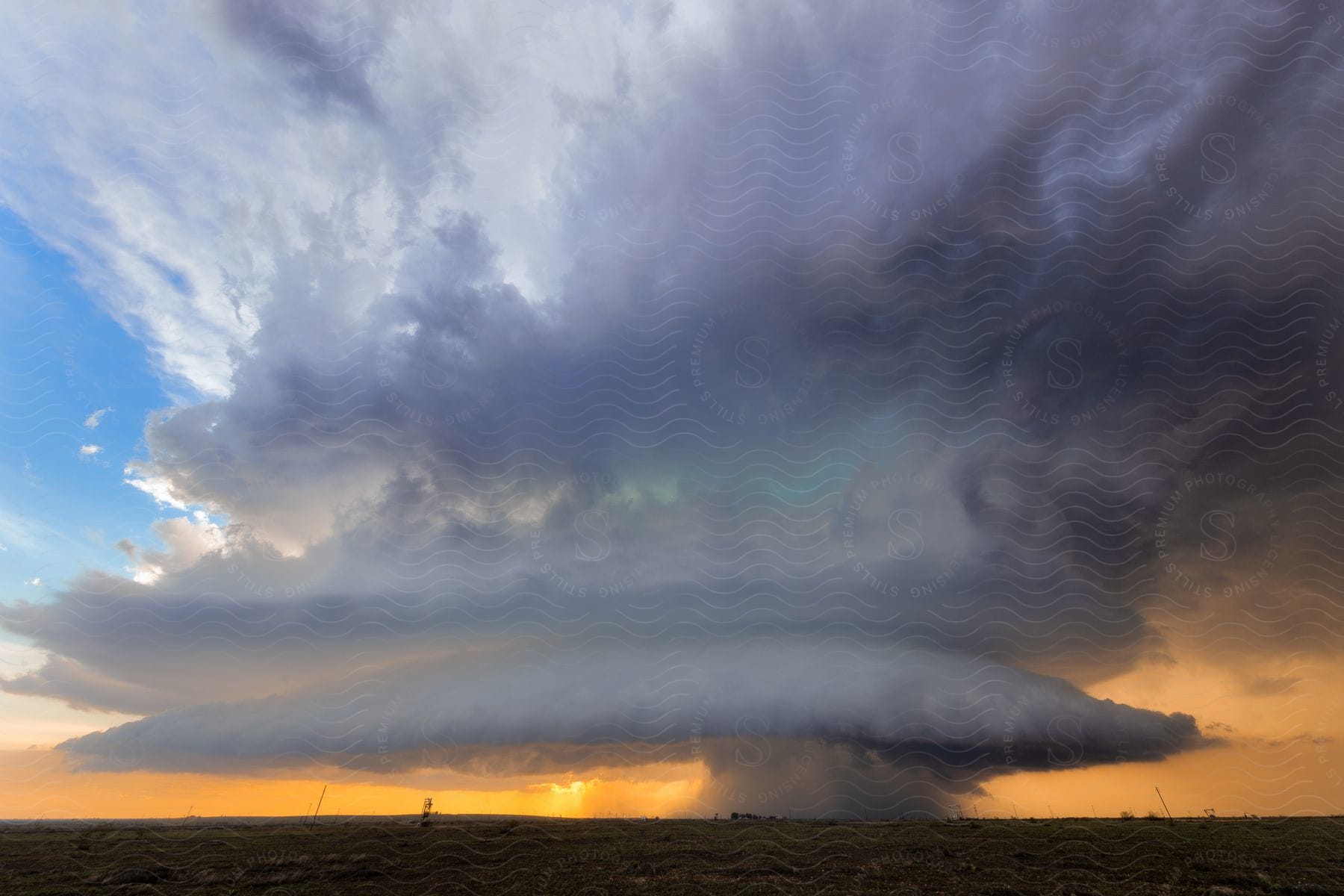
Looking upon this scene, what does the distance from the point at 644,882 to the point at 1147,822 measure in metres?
62.1

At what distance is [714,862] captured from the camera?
40.0m

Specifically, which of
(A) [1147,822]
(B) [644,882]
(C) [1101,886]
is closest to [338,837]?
(B) [644,882]

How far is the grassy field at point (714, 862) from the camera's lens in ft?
107

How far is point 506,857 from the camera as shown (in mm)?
42531

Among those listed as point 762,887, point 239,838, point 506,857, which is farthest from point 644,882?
point 239,838

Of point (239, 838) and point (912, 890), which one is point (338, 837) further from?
point (912, 890)

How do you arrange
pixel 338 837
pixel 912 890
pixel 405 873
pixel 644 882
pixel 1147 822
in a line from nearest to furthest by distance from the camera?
1. pixel 912 890
2. pixel 644 882
3. pixel 405 873
4. pixel 338 837
5. pixel 1147 822

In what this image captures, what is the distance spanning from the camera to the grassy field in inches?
1282

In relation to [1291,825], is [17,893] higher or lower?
lower

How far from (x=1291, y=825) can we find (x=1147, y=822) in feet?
37.5

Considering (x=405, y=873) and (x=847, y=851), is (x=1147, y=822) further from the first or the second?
(x=405, y=873)

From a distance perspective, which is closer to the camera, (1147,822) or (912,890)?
(912,890)

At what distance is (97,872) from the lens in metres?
39.1

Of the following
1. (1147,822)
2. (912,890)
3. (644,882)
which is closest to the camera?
(912,890)
